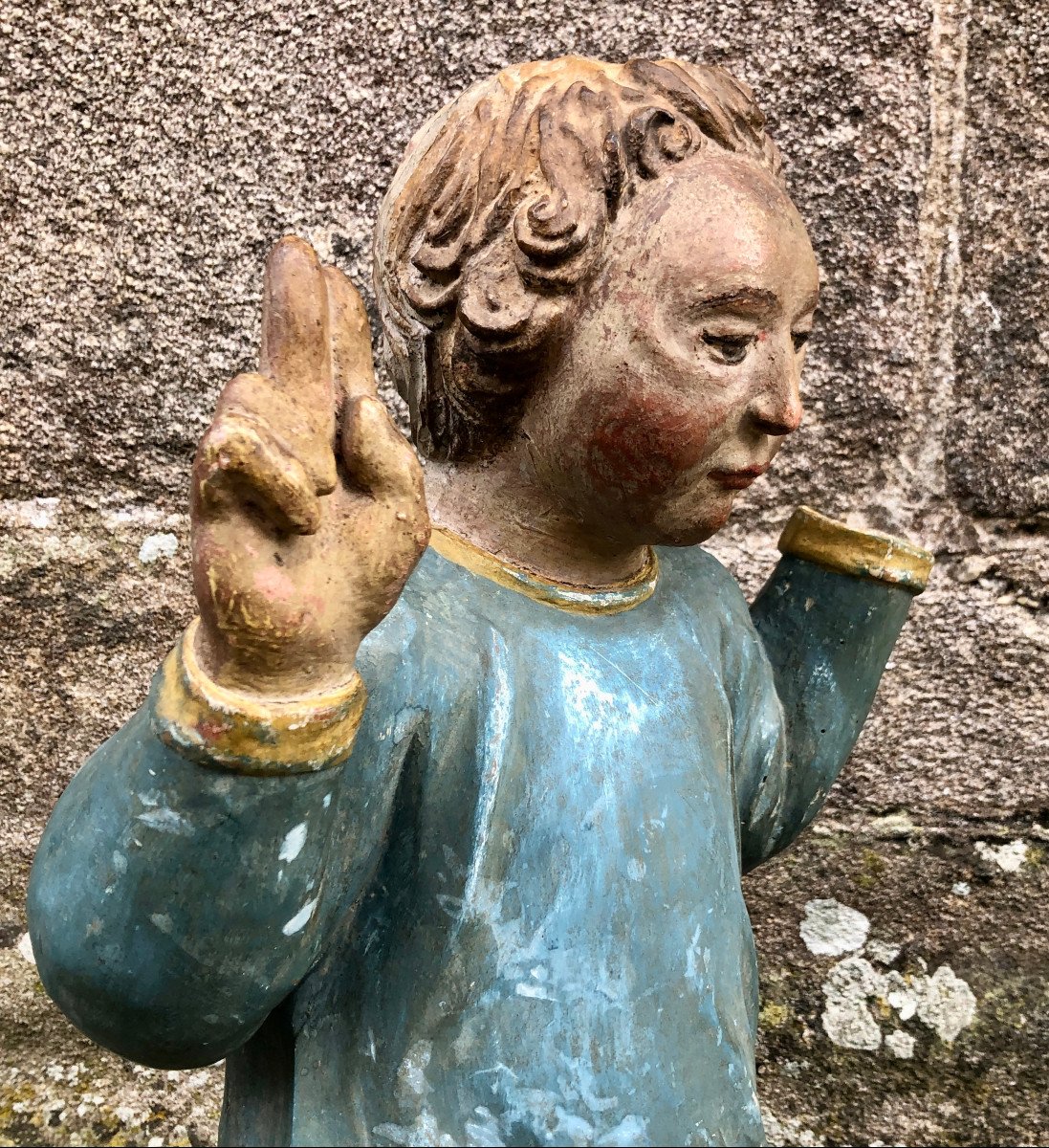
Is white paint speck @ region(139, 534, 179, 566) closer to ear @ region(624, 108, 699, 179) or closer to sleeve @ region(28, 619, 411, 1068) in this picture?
sleeve @ region(28, 619, 411, 1068)

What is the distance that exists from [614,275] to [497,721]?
31 centimetres

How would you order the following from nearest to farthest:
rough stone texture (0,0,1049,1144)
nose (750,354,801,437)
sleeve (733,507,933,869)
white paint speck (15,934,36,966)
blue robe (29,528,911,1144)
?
blue robe (29,528,911,1144), nose (750,354,801,437), sleeve (733,507,933,869), rough stone texture (0,0,1049,1144), white paint speck (15,934,36,966)

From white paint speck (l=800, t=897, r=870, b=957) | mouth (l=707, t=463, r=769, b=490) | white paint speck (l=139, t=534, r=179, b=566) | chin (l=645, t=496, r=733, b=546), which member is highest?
mouth (l=707, t=463, r=769, b=490)

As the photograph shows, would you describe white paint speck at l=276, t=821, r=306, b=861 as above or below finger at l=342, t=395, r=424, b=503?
below

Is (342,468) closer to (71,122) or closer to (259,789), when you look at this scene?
(259,789)

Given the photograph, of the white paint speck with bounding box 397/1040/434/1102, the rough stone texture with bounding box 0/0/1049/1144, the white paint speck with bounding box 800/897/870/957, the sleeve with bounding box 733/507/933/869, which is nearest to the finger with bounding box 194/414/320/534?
the white paint speck with bounding box 397/1040/434/1102

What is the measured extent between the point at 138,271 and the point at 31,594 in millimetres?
399

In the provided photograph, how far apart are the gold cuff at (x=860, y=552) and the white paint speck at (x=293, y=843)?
1.83 feet

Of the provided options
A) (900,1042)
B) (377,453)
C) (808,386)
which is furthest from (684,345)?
(900,1042)

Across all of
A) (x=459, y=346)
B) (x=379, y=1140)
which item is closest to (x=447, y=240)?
(x=459, y=346)

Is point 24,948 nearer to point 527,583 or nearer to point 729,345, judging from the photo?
point 527,583

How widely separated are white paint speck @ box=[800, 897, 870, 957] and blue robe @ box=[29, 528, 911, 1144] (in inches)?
26.5

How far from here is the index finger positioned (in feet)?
2.28

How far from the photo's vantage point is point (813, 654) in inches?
44.1
